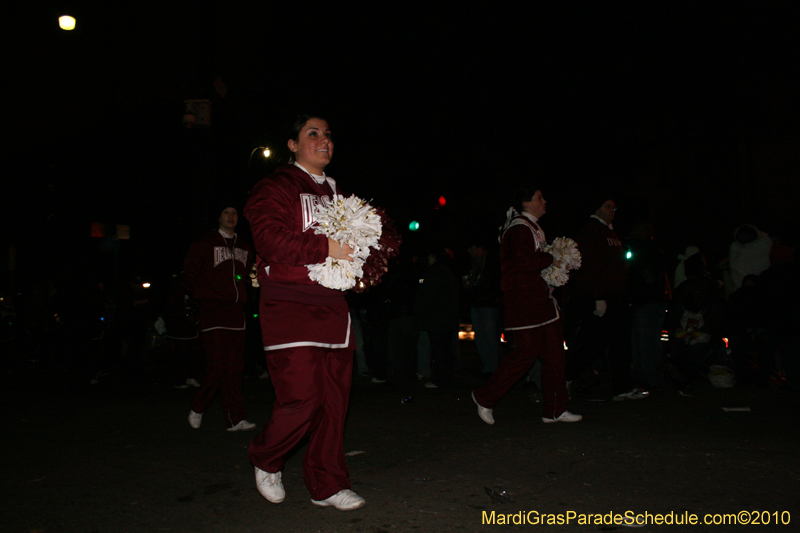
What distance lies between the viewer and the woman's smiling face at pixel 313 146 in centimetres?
399

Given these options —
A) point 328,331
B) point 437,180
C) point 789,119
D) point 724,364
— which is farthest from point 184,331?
point 789,119

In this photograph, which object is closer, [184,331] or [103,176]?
[184,331]

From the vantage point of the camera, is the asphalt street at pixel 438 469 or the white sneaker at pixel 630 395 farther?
the white sneaker at pixel 630 395

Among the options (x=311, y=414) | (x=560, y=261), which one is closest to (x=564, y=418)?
(x=560, y=261)

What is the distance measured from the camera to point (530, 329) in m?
6.02

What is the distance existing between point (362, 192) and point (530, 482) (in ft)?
73.4

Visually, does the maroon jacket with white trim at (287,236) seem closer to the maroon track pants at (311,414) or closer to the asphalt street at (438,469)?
the maroon track pants at (311,414)

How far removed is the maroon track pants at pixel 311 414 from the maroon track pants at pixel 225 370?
86.1 inches

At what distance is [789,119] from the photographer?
19.8 meters

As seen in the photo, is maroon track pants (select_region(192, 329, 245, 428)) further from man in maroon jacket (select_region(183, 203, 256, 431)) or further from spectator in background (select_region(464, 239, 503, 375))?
spectator in background (select_region(464, 239, 503, 375))

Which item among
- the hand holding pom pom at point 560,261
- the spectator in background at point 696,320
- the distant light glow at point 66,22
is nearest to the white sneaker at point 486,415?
the hand holding pom pom at point 560,261

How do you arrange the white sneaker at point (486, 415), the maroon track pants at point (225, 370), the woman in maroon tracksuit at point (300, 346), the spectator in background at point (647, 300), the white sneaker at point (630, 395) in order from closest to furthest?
1. the woman in maroon tracksuit at point (300, 346)
2. the maroon track pants at point (225, 370)
3. the white sneaker at point (486, 415)
4. the white sneaker at point (630, 395)
5. the spectator in background at point (647, 300)

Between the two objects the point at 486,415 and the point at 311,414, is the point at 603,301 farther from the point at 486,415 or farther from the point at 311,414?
the point at 311,414

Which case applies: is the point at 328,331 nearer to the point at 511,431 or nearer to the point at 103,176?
the point at 511,431
